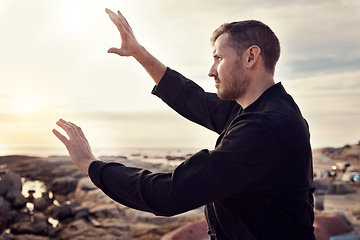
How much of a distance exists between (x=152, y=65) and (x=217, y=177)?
180 centimetres

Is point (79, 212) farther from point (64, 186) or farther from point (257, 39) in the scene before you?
point (257, 39)

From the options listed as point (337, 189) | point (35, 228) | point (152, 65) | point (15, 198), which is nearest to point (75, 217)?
point (35, 228)

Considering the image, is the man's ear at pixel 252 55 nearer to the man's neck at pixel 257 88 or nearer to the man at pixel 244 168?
the man at pixel 244 168

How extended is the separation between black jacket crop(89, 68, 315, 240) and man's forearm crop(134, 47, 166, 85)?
4.55 ft

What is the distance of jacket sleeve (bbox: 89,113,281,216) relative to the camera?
6.55 feet

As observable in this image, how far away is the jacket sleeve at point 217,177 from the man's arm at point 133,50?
4.15ft

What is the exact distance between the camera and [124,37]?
10.4 feet

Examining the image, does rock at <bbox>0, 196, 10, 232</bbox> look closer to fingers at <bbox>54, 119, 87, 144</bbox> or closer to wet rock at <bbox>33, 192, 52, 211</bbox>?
wet rock at <bbox>33, 192, 52, 211</bbox>

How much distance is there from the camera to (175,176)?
2.08m

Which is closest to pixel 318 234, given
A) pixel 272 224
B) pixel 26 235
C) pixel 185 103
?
pixel 185 103

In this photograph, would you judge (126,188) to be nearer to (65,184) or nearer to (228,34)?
(228,34)

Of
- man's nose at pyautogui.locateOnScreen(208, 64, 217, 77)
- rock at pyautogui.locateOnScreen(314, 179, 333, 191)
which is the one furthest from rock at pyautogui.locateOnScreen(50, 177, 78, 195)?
man's nose at pyautogui.locateOnScreen(208, 64, 217, 77)

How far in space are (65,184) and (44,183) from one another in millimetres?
4991

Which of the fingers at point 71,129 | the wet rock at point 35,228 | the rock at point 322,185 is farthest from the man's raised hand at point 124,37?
the rock at point 322,185
